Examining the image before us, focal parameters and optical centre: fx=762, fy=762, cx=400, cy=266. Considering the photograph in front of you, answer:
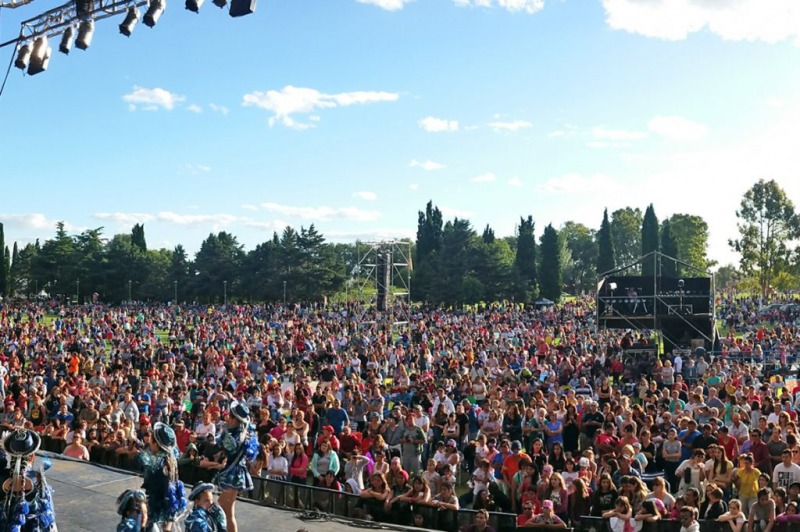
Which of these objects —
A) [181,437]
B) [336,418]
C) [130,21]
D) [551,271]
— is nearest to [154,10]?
[130,21]

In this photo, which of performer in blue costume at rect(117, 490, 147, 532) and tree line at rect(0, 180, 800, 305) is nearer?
performer in blue costume at rect(117, 490, 147, 532)

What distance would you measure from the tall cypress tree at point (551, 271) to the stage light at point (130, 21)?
2289 inches

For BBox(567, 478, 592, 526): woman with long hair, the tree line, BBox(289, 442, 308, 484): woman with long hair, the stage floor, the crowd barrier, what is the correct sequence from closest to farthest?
the crowd barrier, the stage floor, BBox(567, 478, 592, 526): woman with long hair, BBox(289, 442, 308, 484): woman with long hair, the tree line

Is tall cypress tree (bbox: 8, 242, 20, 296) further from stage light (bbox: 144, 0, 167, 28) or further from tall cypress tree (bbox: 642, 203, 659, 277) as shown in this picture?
stage light (bbox: 144, 0, 167, 28)

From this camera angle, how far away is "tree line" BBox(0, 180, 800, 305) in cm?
Result: 6038

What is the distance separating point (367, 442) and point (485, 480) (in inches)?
89.1

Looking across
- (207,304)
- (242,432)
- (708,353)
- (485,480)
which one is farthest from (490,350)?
(207,304)

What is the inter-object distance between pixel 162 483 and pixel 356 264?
5062 cm

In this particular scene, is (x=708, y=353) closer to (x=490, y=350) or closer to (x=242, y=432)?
(x=490, y=350)

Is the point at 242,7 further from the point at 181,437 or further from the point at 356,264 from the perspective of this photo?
the point at 356,264

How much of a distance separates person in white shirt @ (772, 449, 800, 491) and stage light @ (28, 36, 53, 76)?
1278 centimetres

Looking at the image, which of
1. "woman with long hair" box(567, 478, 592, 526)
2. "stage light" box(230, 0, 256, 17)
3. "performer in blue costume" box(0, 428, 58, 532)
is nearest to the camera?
"performer in blue costume" box(0, 428, 58, 532)

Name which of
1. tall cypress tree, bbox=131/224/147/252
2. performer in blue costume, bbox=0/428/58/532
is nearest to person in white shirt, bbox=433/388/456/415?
performer in blue costume, bbox=0/428/58/532

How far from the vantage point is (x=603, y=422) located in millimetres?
11656
